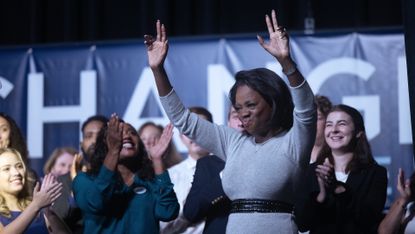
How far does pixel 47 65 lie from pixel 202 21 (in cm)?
110

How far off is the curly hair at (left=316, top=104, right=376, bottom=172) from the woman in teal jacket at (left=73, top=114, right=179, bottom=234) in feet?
2.57

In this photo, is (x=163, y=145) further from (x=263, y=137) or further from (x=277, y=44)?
(x=277, y=44)

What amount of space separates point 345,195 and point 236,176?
0.82m

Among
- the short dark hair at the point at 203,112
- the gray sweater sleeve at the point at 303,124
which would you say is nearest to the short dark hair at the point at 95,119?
the short dark hair at the point at 203,112

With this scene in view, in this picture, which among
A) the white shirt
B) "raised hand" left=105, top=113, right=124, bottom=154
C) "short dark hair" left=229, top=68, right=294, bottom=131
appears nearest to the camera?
"short dark hair" left=229, top=68, right=294, bottom=131

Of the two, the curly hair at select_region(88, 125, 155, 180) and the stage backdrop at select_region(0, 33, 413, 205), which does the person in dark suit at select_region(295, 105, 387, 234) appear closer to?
the curly hair at select_region(88, 125, 155, 180)

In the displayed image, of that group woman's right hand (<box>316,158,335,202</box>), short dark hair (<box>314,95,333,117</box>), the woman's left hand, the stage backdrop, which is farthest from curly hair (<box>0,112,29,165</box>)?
woman's right hand (<box>316,158,335,202</box>)

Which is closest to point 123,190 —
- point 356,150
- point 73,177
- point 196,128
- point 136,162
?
point 136,162

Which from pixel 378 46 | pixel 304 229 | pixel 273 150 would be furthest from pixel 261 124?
pixel 378 46

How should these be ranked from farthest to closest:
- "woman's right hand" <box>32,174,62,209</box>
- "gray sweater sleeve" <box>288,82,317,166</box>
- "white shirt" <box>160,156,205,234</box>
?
Result: "white shirt" <box>160,156,205,234</box>, "woman's right hand" <box>32,174,62,209</box>, "gray sweater sleeve" <box>288,82,317,166</box>

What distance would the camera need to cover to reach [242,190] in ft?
10.7

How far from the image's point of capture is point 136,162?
4000mm

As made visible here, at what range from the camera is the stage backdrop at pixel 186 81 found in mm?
5254

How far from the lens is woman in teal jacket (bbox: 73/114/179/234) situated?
12.4ft
